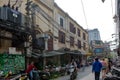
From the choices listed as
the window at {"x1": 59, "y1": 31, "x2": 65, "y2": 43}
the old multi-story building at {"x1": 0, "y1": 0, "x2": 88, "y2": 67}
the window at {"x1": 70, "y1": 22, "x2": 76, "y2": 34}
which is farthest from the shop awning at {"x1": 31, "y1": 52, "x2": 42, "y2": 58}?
the window at {"x1": 70, "y1": 22, "x2": 76, "y2": 34}

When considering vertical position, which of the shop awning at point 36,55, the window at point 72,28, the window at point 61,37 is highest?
the window at point 72,28

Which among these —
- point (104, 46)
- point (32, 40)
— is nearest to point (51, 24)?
point (32, 40)

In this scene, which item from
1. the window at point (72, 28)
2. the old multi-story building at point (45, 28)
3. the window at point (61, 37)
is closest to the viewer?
the old multi-story building at point (45, 28)

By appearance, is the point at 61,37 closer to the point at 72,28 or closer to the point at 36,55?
the point at 72,28

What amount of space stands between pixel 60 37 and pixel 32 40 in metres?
11.6

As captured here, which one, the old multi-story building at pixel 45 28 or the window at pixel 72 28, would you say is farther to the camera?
the window at pixel 72 28

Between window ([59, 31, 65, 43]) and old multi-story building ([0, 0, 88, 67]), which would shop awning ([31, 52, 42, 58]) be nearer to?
old multi-story building ([0, 0, 88, 67])

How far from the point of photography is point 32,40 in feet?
89.1

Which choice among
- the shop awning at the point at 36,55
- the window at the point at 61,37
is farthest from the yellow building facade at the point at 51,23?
the shop awning at the point at 36,55

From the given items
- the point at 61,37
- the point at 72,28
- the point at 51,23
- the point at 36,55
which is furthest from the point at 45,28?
the point at 72,28

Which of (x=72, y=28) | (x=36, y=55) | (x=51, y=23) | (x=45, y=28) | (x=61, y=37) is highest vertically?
(x=72, y=28)

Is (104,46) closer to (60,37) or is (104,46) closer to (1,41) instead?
(60,37)

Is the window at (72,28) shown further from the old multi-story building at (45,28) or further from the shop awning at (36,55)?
the shop awning at (36,55)

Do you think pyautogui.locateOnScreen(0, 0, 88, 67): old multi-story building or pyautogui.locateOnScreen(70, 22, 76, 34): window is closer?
pyautogui.locateOnScreen(0, 0, 88, 67): old multi-story building
